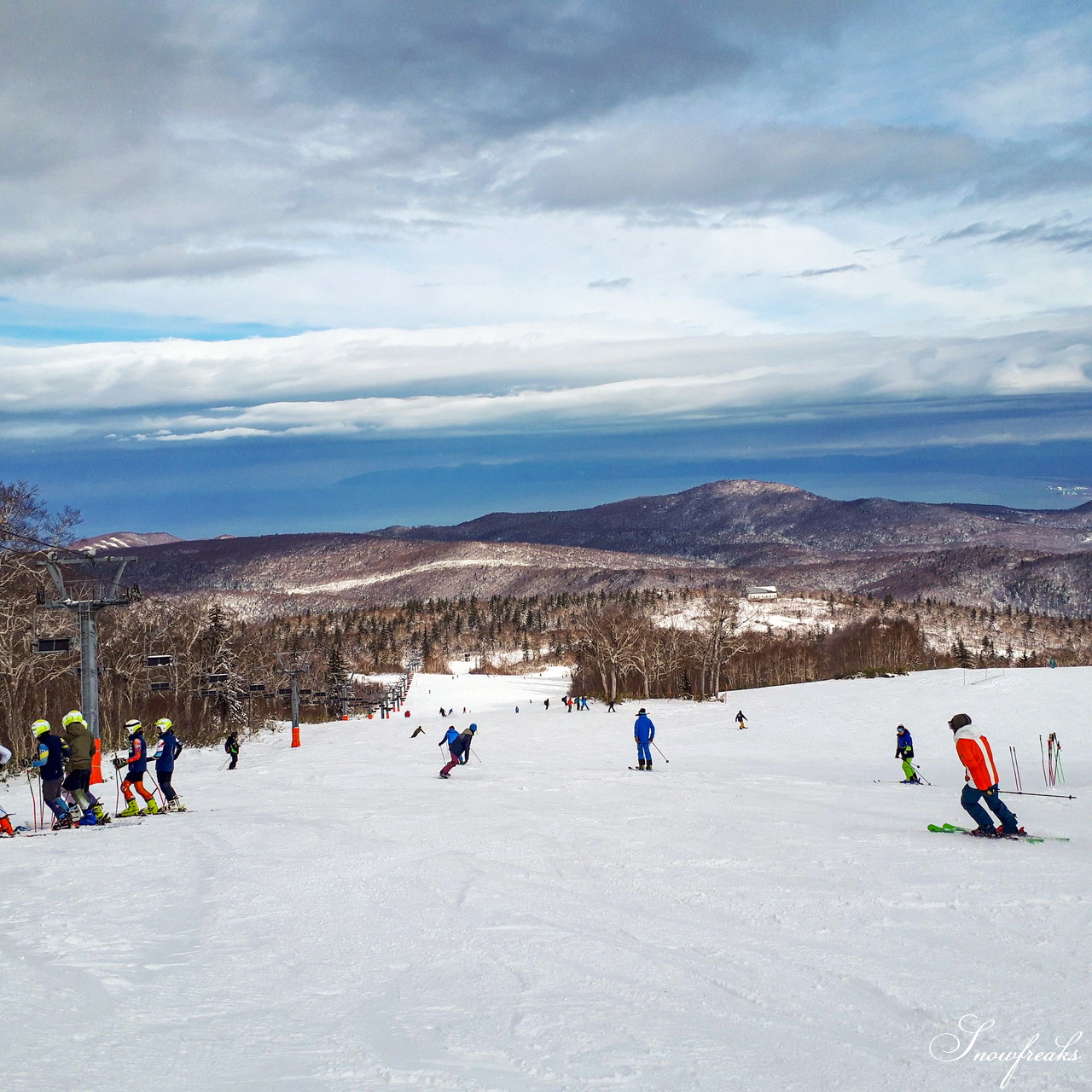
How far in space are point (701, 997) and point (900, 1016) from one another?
1264 mm

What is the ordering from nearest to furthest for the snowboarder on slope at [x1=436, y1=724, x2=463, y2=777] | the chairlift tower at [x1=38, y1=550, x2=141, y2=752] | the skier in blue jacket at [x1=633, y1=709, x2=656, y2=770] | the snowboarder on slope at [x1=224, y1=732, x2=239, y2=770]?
the snowboarder on slope at [x1=436, y1=724, x2=463, y2=777], the skier in blue jacket at [x1=633, y1=709, x2=656, y2=770], the chairlift tower at [x1=38, y1=550, x2=141, y2=752], the snowboarder on slope at [x1=224, y1=732, x2=239, y2=770]

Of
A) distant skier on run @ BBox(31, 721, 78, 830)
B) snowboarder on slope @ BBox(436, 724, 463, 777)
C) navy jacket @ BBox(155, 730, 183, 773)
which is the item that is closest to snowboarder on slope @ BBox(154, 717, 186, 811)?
navy jacket @ BBox(155, 730, 183, 773)

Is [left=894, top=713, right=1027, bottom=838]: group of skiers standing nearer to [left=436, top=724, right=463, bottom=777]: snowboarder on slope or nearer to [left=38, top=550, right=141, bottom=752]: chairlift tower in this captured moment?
[left=436, top=724, right=463, bottom=777]: snowboarder on slope

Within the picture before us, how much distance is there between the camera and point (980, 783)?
11695 mm

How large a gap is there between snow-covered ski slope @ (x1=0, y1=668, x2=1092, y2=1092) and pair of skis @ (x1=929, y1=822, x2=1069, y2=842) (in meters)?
0.39

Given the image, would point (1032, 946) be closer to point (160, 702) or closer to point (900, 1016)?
point (900, 1016)

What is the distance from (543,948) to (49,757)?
33.0 feet

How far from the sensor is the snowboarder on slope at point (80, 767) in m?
14.6

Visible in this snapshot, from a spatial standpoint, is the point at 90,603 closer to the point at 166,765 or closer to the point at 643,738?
the point at 166,765

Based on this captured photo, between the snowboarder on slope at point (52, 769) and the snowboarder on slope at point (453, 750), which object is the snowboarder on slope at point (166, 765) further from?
the snowboarder on slope at point (453, 750)

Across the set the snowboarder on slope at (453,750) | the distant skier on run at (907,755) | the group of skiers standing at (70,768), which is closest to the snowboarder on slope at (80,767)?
the group of skiers standing at (70,768)

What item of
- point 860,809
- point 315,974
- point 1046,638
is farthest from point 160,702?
point 1046,638

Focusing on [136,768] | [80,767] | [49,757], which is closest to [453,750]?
[136,768]

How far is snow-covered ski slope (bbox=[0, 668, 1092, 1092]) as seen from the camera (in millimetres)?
5262
